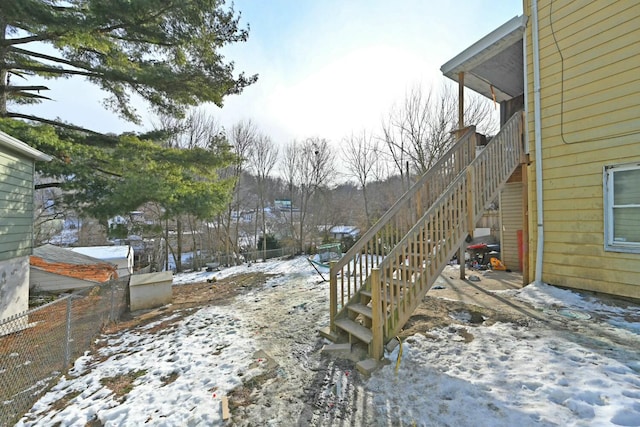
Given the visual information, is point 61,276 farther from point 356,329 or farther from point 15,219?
point 356,329

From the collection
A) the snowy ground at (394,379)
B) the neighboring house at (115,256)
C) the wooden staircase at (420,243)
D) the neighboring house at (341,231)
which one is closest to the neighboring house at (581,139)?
the wooden staircase at (420,243)

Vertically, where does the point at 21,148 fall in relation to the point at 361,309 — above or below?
above

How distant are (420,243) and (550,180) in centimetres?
323

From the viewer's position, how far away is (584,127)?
4352 millimetres

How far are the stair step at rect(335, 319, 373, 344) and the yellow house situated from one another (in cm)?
2

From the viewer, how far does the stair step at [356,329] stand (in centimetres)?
323

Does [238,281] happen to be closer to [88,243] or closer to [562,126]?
[562,126]

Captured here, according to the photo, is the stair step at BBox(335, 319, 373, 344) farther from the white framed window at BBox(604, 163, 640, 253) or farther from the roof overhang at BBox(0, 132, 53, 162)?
the roof overhang at BBox(0, 132, 53, 162)

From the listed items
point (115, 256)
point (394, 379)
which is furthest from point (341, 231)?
point (394, 379)

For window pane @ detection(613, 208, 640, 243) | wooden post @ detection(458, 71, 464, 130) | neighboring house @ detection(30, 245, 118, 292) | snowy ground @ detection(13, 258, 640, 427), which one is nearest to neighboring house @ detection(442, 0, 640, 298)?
window pane @ detection(613, 208, 640, 243)

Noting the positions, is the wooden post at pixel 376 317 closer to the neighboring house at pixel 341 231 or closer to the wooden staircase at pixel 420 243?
the wooden staircase at pixel 420 243

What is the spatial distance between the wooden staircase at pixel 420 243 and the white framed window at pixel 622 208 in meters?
1.32

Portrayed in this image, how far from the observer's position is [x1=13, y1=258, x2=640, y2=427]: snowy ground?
2166 millimetres

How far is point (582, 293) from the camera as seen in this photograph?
4320mm
